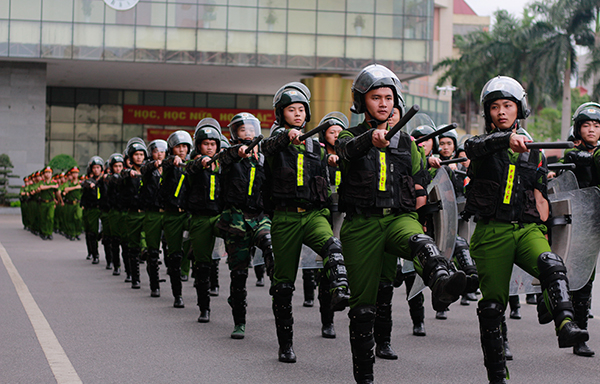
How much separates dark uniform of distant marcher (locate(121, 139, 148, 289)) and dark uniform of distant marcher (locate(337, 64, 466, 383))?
22.0ft

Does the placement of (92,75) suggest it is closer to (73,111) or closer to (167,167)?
(73,111)

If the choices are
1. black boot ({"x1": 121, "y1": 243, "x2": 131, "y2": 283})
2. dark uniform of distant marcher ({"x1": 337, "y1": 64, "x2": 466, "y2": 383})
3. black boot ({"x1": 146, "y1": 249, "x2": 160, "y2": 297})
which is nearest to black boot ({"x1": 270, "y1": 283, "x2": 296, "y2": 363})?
dark uniform of distant marcher ({"x1": 337, "y1": 64, "x2": 466, "y2": 383})

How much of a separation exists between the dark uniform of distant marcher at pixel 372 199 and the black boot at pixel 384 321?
1.32 m

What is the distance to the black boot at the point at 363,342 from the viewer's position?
211 inches

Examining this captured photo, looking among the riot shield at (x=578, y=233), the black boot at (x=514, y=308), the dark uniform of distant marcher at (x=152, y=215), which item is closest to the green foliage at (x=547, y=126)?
the dark uniform of distant marcher at (x=152, y=215)

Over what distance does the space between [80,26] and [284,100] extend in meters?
36.0

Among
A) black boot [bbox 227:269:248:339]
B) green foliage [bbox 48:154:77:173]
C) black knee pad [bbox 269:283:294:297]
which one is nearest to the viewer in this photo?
black knee pad [bbox 269:283:294:297]

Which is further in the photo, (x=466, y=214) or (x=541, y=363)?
(x=541, y=363)

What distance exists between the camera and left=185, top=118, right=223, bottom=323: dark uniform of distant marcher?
29.2ft

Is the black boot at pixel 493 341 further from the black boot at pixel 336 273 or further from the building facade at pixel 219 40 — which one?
the building facade at pixel 219 40

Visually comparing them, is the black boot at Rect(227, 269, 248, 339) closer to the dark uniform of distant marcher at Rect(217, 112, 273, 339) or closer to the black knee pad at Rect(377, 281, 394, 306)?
the dark uniform of distant marcher at Rect(217, 112, 273, 339)

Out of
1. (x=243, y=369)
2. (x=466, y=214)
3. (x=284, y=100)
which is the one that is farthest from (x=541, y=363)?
(x=284, y=100)

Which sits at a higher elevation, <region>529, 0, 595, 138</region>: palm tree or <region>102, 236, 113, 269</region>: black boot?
<region>529, 0, 595, 138</region>: palm tree

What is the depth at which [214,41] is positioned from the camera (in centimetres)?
4097
